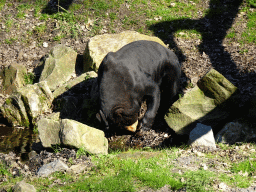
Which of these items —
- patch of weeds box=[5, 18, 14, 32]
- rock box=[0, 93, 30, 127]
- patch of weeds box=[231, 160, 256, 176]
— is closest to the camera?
patch of weeds box=[231, 160, 256, 176]

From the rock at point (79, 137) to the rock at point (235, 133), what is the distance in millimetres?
2313

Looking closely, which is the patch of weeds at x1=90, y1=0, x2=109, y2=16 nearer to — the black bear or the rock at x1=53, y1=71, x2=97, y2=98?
the rock at x1=53, y1=71, x2=97, y2=98

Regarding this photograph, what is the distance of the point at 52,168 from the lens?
4223mm

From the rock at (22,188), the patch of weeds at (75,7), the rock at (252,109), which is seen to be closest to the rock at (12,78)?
the patch of weeds at (75,7)

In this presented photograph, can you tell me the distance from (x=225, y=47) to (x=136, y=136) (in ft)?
15.9

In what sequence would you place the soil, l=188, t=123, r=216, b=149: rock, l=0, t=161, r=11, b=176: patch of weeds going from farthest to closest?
the soil, l=188, t=123, r=216, b=149: rock, l=0, t=161, r=11, b=176: patch of weeds

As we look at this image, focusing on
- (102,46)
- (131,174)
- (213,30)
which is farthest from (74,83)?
(213,30)

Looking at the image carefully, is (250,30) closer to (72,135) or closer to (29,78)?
(29,78)

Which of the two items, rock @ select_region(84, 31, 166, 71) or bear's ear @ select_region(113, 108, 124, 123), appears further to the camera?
rock @ select_region(84, 31, 166, 71)

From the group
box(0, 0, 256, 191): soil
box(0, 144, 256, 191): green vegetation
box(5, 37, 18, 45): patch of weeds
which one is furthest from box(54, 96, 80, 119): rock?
box(5, 37, 18, 45): patch of weeds

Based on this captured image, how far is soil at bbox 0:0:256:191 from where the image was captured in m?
6.48

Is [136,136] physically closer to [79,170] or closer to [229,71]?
[79,170]

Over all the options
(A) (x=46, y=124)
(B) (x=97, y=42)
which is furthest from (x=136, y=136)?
(B) (x=97, y=42)

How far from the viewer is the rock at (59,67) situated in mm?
8344
